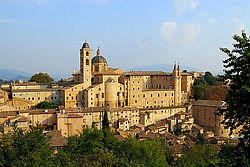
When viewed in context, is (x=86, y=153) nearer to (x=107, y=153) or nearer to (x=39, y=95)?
(x=107, y=153)

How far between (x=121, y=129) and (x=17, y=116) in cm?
1473

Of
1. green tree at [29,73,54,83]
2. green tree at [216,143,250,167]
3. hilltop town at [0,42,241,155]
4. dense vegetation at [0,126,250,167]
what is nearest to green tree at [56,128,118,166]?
dense vegetation at [0,126,250,167]

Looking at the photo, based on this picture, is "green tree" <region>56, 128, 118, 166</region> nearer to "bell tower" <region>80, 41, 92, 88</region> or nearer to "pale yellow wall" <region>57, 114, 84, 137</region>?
"pale yellow wall" <region>57, 114, 84, 137</region>

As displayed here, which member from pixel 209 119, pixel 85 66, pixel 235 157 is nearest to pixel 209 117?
pixel 209 119

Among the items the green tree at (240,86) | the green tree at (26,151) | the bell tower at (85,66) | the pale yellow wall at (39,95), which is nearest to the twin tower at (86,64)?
the bell tower at (85,66)

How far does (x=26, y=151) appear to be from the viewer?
14.6m

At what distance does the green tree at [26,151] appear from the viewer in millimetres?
13281

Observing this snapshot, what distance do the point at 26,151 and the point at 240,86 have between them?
12.0m

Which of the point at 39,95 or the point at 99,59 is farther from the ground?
the point at 99,59

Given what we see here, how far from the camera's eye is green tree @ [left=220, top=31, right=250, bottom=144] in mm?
9320

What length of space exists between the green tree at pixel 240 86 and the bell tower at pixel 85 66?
3690 cm

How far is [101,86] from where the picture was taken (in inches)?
1757

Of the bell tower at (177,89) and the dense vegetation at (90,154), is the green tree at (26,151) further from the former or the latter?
the bell tower at (177,89)

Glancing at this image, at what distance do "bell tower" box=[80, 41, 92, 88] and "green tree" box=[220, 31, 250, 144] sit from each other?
3690cm
